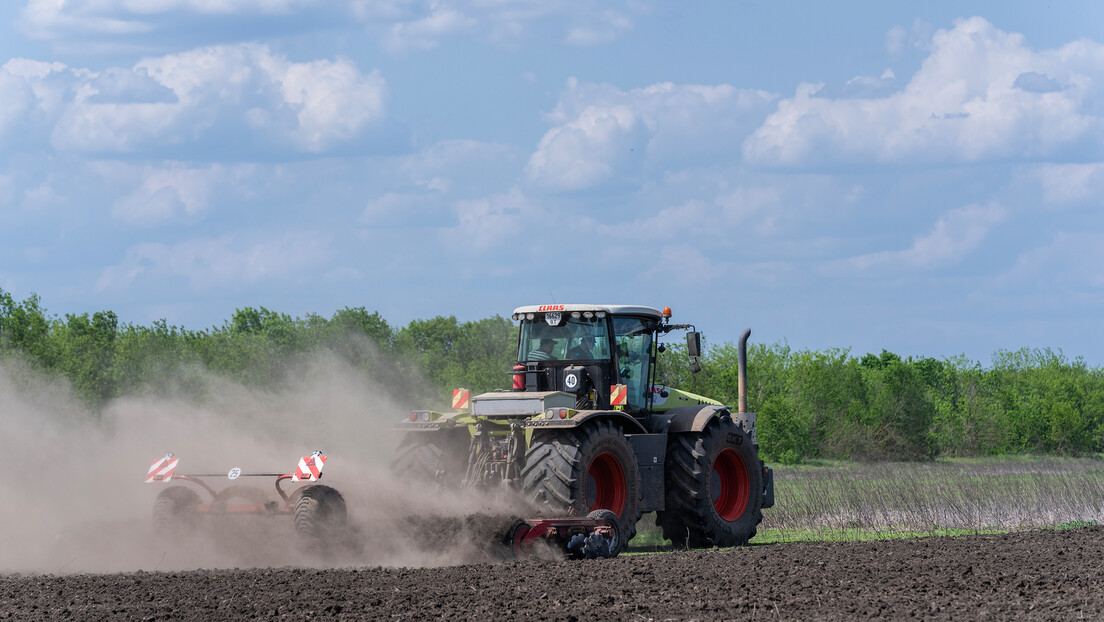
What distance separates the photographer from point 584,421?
41.9 ft

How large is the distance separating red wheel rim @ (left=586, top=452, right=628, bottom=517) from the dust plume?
1148mm

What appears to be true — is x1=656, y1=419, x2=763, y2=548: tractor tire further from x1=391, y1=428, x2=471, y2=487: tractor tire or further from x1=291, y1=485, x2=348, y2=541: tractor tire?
x1=291, y1=485, x2=348, y2=541: tractor tire

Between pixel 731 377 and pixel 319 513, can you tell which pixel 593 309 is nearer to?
pixel 319 513

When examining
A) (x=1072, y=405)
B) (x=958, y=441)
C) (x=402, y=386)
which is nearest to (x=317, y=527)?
(x=402, y=386)

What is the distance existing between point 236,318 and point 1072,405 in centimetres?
4561

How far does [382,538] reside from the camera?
12.1m

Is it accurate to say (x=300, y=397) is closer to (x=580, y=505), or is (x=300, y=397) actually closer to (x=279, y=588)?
(x=580, y=505)

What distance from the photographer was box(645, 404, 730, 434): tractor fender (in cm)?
1442

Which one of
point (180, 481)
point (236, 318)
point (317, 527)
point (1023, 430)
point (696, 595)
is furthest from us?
point (236, 318)

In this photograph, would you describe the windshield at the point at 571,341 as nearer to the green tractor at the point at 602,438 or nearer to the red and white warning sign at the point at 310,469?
the green tractor at the point at 602,438

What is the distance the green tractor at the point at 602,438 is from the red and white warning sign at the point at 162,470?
8.73ft

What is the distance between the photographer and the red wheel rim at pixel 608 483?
13.2 m

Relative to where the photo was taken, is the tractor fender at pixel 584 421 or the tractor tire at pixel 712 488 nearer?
the tractor fender at pixel 584 421

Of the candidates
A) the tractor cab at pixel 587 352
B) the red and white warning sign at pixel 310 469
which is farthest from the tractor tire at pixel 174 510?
the tractor cab at pixel 587 352
